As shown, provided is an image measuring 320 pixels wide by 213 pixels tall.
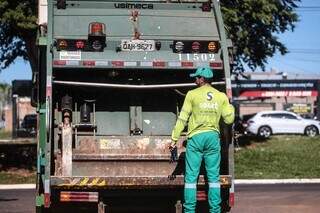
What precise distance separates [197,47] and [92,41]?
1.28m

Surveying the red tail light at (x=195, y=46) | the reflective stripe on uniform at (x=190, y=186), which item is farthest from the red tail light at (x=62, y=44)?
the reflective stripe on uniform at (x=190, y=186)

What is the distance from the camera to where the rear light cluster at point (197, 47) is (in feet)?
26.7

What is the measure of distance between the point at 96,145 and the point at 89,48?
4.06ft

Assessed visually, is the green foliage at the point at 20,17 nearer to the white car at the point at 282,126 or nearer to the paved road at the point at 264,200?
the paved road at the point at 264,200

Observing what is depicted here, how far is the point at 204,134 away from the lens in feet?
24.8

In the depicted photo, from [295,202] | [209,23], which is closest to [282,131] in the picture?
[295,202]

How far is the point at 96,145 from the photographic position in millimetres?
8422

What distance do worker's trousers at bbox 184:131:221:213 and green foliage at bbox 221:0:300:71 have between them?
532 inches

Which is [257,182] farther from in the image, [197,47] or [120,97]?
[197,47]

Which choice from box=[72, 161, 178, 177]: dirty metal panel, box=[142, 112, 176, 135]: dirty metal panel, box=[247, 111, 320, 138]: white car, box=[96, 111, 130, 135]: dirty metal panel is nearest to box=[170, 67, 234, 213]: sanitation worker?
box=[72, 161, 178, 177]: dirty metal panel

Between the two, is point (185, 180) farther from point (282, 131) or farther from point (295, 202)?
point (282, 131)

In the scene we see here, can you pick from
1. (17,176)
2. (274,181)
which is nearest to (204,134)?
Result: (274,181)

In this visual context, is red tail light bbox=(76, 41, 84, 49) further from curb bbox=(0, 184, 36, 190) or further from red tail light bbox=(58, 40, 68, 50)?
curb bbox=(0, 184, 36, 190)

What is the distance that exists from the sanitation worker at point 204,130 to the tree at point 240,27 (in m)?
10.6
